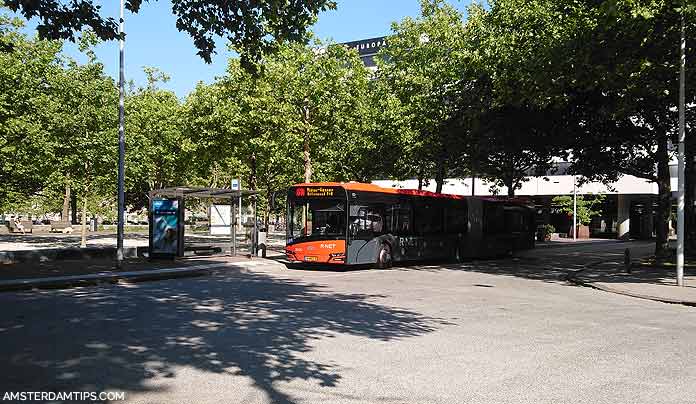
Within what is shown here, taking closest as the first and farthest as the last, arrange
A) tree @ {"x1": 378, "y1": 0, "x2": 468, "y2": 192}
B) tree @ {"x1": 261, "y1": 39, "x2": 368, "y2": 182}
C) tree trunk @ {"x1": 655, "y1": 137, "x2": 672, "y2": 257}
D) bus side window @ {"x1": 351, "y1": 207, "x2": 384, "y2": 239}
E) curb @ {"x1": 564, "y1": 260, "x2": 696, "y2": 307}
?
curb @ {"x1": 564, "y1": 260, "x2": 696, "y2": 307} → bus side window @ {"x1": 351, "y1": 207, "x2": 384, "y2": 239} → tree trunk @ {"x1": 655, "y1": 137, "x2": 672, "y2": 257} → tree @ {"x1": 378, "y1": 0, "x2": 468, "y2": 192} → tree @ {"x1": 261, "y1": 39, "x2": 368, "y2": 182}

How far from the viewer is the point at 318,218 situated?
69.0ft

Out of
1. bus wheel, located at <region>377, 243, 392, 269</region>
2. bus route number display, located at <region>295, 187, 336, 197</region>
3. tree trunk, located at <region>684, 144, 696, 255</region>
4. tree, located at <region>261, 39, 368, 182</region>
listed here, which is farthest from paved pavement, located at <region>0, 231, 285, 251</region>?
tree trunk, located at <region>684, 144, 696, 255</region>

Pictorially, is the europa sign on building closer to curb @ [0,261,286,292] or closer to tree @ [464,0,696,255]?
tree @ [464,0,696,255]

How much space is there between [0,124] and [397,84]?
68.2 ft

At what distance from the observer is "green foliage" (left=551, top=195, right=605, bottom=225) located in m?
52.5

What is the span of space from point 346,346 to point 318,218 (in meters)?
13.3

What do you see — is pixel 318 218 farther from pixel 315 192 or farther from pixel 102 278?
pixel 102 278

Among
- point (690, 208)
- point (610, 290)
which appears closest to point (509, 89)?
point (610, 290)

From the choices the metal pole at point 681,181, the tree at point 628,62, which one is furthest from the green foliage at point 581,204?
the metal pole at point 681,181

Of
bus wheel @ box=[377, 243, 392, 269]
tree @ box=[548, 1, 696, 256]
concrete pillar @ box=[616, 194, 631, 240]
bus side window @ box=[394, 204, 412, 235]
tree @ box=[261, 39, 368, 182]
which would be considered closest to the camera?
tree @ box=[548, 1, 696, 256]

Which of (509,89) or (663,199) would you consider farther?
(663,199)

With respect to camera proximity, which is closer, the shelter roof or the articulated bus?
the articulated bus

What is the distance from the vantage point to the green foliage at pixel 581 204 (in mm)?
52500

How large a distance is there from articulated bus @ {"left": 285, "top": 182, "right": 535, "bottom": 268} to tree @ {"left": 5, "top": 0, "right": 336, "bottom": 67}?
9116 millimetres
